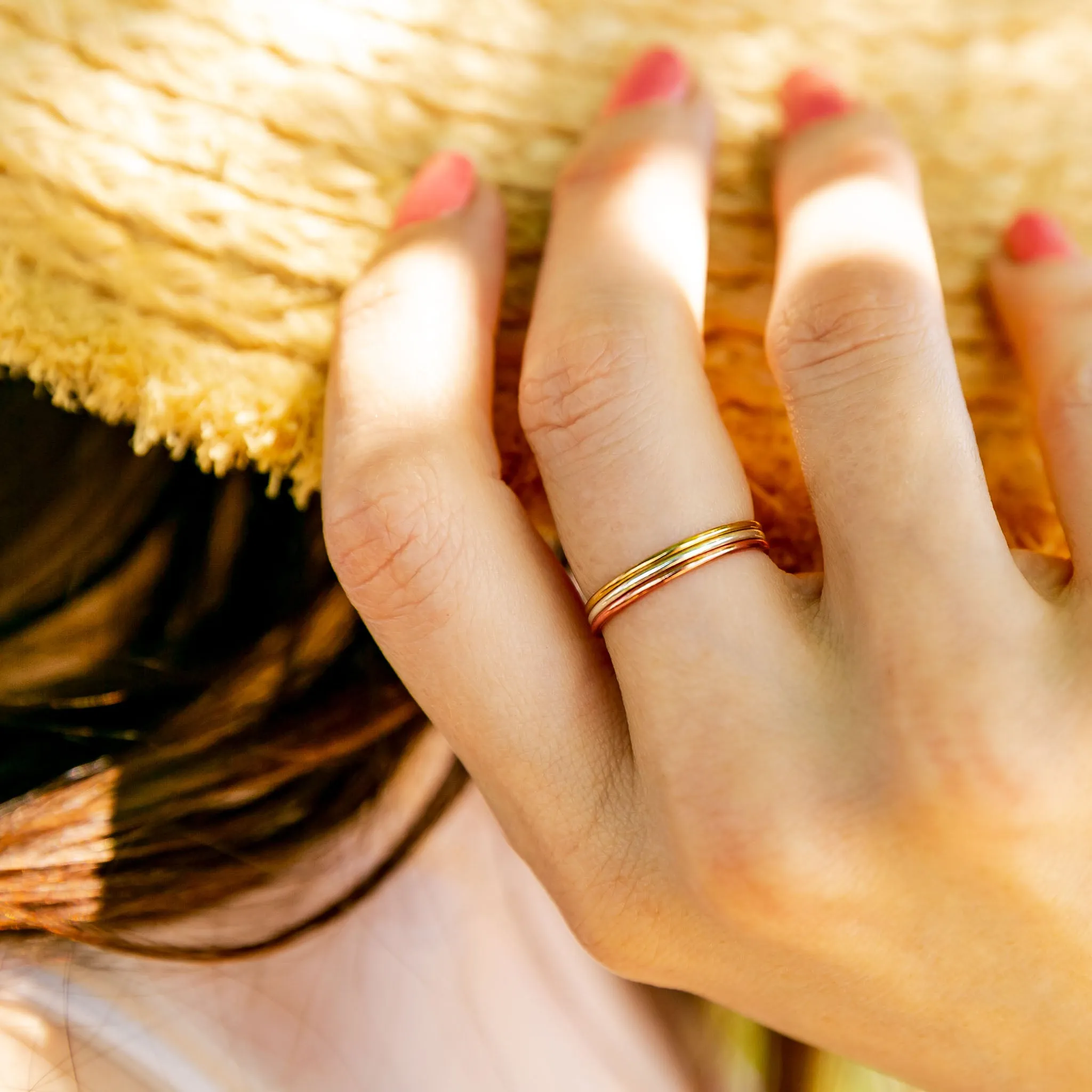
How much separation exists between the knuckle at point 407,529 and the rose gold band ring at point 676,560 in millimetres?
95

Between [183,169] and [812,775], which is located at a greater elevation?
[183,169]

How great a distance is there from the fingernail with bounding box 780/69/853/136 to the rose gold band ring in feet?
0.84

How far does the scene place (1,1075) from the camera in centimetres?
69

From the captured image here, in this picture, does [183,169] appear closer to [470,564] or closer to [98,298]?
[98,298]

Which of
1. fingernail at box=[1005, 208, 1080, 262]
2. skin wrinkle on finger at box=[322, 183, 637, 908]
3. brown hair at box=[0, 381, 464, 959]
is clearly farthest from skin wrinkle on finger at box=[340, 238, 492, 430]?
fingernail at box=[1005, 208, 1080, 262]

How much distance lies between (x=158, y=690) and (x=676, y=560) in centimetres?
40

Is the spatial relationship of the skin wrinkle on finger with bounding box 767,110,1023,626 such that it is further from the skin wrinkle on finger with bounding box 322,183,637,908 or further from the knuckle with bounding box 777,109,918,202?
the skin wrinkle on finger with bounding box 322,183,637,908

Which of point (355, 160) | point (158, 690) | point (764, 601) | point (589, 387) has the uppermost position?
point (355, 160)

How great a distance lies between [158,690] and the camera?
0.69 meters

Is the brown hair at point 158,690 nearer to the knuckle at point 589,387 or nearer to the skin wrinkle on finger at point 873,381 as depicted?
the knuckle at point 589,387

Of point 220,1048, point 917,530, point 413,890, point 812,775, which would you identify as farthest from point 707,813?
point 220,1048

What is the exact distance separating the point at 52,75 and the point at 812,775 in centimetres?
60

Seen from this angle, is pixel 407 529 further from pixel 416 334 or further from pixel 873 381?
pixel 873 381

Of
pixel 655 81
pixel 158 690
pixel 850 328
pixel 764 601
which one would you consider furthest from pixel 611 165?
pixel 158 690
